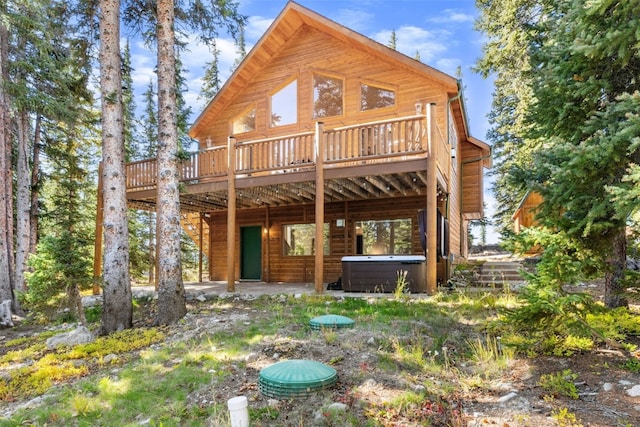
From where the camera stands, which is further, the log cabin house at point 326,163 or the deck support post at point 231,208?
the deck support post at point 231,208

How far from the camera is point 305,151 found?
31.2ft

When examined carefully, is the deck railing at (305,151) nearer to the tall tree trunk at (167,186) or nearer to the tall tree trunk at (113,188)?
the tall tree trunk at (167,186)

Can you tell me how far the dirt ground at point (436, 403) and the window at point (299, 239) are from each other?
831 centimetres

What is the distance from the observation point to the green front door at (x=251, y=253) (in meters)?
14.4

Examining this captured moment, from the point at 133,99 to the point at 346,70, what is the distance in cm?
1707

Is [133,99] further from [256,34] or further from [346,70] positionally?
[346,70]

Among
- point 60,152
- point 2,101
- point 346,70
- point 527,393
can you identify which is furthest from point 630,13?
point 60,152

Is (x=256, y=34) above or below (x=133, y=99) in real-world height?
below

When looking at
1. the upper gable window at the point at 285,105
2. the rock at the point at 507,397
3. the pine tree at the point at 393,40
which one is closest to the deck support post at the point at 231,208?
the upper gable window at the point at 285,105

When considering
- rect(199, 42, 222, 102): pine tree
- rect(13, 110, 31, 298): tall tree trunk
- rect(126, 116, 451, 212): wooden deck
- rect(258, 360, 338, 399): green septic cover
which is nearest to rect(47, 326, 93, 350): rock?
rect(126, 116, 451, 212): wooden deck

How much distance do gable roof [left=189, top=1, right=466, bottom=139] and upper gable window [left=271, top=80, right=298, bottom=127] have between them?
3.75 ft

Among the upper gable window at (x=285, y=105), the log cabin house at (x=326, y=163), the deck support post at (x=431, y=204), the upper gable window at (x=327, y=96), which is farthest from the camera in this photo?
the upper gable window at (x=285, y=105)

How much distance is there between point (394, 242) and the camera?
11914mm

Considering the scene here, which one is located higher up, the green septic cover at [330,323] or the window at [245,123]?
the window at [245,123]
